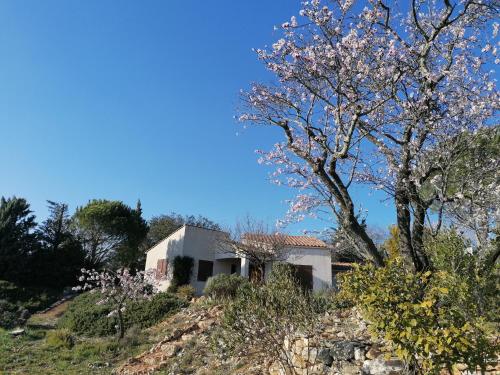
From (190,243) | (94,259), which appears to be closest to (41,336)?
(190,243)

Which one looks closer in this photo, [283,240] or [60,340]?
[60,340]

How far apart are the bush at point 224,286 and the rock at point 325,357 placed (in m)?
9.56

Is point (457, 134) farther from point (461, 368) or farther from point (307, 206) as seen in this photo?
point (461, 368)

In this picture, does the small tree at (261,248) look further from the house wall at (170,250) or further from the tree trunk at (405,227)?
the tree trunk at (405,227)

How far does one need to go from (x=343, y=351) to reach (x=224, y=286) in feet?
34.8

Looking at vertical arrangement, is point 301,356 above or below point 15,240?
below

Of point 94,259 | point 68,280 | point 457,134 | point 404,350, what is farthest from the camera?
point 94,259

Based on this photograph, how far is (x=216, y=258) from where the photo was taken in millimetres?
24047

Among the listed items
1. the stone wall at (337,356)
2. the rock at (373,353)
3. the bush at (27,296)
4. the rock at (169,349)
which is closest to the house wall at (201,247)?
the bush at (27,296)

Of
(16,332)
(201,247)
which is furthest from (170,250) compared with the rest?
(16,332)

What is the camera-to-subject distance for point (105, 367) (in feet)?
33.4

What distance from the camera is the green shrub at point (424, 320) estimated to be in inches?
157

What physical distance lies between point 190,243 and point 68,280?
10416 millimetres

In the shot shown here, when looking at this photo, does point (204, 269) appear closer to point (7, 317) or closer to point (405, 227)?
point (7, 317)
